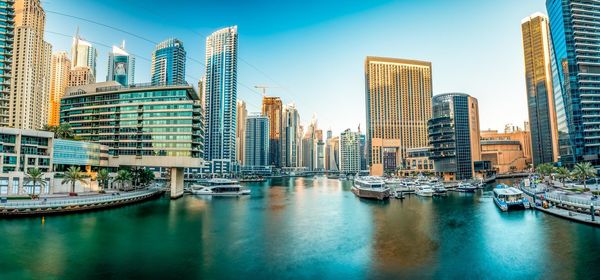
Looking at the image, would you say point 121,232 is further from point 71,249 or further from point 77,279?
point 77,279

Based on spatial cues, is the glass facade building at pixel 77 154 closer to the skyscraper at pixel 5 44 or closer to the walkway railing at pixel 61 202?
the walkway railing at pixel 61 202

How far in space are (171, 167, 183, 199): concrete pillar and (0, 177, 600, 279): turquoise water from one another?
1534 inches

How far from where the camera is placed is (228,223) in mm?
69125

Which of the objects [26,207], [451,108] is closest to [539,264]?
[26,207]

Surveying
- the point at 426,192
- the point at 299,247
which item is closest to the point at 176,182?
the point at 299,247

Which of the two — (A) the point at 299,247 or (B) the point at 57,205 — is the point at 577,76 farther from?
(B) the point at 57,205

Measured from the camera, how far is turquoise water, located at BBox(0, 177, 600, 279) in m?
37.4

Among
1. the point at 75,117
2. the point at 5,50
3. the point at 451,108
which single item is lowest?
the point at 75,117

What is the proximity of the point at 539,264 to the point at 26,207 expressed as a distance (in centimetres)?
8872

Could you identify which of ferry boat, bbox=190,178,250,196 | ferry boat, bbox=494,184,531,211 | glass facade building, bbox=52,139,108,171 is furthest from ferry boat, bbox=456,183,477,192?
glass facade building, bbox=52,139,108,171

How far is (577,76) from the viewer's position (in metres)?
144

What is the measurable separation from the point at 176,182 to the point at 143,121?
2354 centimetres

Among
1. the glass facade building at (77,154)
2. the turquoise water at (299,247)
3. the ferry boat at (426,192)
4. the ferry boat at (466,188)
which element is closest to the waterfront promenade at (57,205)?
the turquoise water at (299,247)

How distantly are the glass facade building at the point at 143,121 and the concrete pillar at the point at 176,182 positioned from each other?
7535mm
